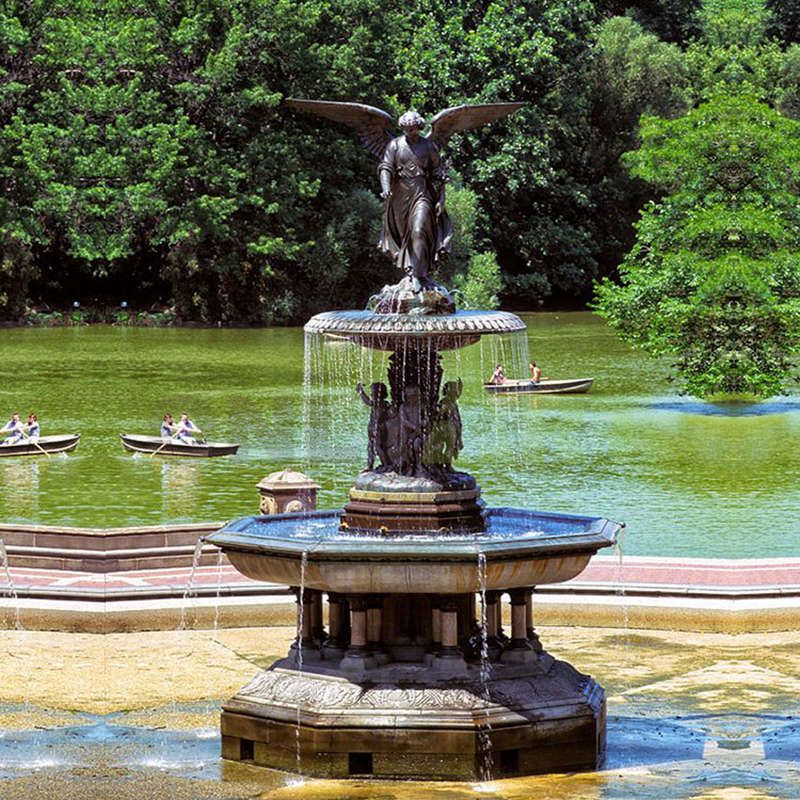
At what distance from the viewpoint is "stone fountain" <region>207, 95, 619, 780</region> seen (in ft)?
50.6

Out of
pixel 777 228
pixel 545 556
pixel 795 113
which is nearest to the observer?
pixel 545 556

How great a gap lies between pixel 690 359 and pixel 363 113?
96.6ft

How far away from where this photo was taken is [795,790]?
48.0 ft

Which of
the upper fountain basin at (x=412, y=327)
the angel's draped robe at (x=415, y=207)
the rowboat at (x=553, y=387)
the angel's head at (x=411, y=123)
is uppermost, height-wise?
the angel's head at (x=411, y=123)

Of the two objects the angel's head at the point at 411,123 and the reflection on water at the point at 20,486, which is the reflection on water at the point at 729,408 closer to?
the reflection on water at the point at 20,486

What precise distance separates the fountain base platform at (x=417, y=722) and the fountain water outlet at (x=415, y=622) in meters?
0.01

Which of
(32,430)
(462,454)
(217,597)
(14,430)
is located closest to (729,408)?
(462,454)

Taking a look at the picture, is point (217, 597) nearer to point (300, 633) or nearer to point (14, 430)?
point (300, 633)

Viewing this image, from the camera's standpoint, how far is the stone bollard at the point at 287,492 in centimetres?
2500

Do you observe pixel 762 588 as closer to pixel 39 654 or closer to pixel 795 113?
pixel 39 654

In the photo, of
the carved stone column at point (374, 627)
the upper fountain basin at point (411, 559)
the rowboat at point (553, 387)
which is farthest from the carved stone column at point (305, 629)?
the rowboat at point (553, 387)

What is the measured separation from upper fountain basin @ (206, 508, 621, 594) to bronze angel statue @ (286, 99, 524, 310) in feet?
8.02

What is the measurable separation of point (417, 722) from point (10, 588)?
7.47 metres

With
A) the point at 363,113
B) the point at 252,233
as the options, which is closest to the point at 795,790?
the point at 363,113
